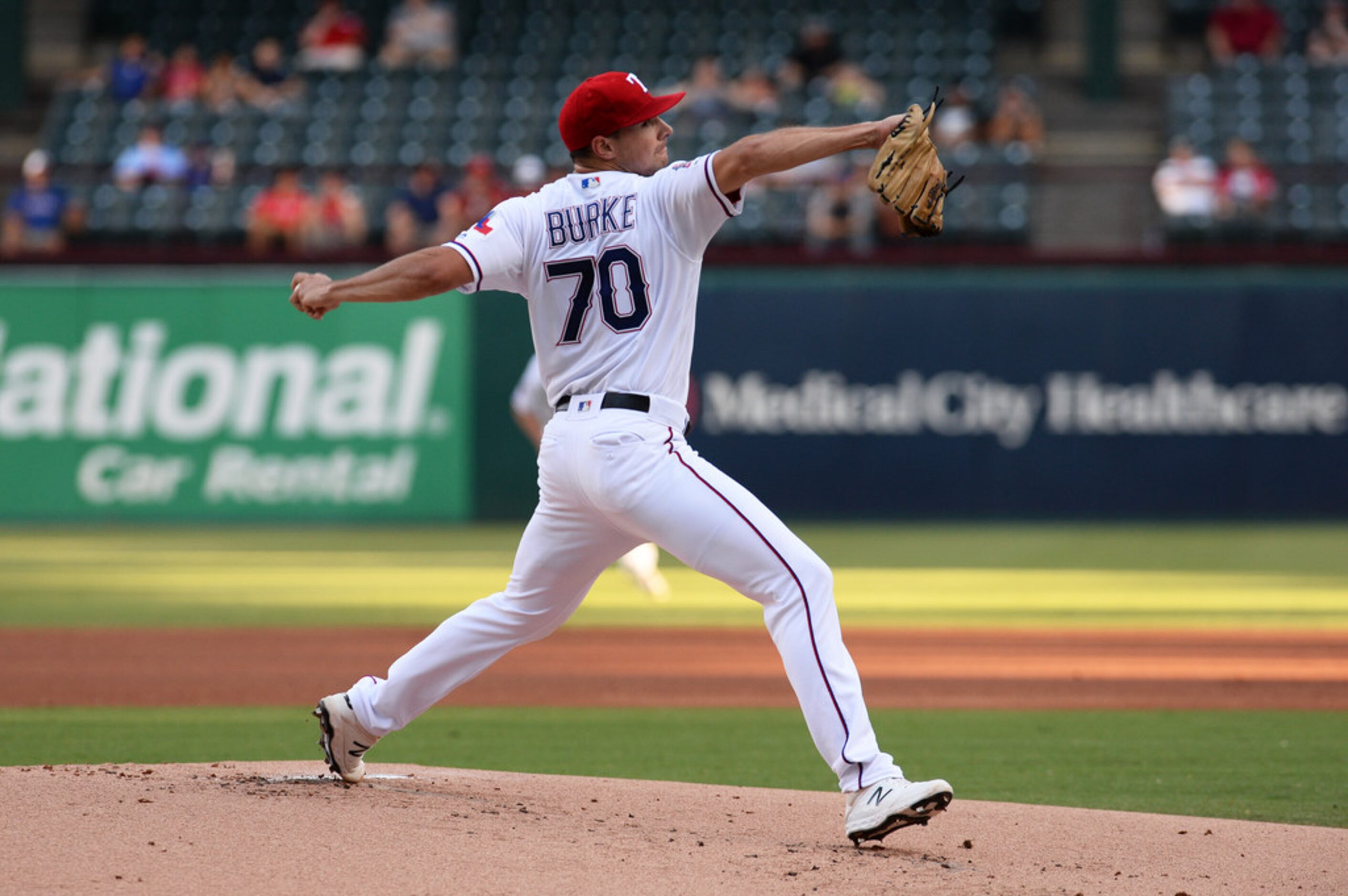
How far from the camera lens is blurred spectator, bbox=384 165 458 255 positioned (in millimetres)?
17141

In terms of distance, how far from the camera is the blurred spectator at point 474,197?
16.8 m

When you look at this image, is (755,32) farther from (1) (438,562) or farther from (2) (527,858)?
(2) (527,858)

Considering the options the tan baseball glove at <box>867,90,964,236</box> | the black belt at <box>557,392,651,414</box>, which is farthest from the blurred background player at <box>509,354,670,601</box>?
the tan baseball glove at <box>867,90,964,236</box>

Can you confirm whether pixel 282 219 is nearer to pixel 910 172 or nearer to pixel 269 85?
pixel 269 85

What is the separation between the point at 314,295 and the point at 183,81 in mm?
16980

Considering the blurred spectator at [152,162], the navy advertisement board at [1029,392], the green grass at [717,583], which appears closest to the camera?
the green grass at [717,583]

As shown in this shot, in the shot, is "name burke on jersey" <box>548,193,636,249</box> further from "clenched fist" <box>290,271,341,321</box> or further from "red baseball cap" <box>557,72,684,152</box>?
"clenched fist" <box>290,271,341,321</box>

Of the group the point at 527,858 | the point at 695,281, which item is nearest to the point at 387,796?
the point at 527,858

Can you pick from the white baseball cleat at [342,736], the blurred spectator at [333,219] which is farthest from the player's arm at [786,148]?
the blurred spectator at [333,219]

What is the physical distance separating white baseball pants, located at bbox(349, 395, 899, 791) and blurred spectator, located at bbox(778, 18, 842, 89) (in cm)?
1560

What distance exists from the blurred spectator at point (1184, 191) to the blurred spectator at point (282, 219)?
8.19 meters

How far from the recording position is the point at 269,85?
20.4 metres

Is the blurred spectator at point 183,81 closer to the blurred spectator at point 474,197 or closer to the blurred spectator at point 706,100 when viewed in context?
the blurred spectator at point 474,197

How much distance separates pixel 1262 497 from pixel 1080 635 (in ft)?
26.3
